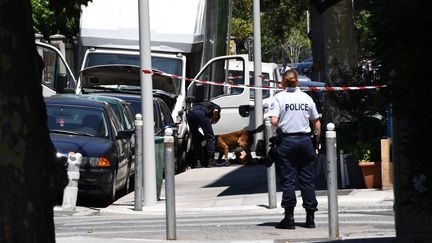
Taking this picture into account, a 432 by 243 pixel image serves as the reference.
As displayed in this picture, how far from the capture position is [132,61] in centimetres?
2264

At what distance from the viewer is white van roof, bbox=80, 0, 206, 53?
22547mm

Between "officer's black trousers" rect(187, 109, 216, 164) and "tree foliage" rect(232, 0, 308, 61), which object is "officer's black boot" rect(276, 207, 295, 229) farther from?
"tree foliage" rect(232, 0, 308, 61)

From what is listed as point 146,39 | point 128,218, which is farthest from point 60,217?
point 146,39

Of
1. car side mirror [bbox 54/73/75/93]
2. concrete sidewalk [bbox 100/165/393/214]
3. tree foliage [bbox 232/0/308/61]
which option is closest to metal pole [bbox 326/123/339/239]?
concrete sidewalk [bbox 100/165/393/214]

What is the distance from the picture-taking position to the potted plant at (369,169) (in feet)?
51.8

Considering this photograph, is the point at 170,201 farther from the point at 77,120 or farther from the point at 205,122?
the point at 205,122

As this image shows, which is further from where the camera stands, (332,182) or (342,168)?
(342,168)

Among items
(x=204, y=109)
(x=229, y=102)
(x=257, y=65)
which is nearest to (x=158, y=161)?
(x=204, y=109)

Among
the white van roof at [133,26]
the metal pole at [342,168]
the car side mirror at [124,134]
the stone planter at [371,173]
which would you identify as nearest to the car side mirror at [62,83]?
the white van roof at [133,26]

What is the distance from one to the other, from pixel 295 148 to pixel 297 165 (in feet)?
0.82

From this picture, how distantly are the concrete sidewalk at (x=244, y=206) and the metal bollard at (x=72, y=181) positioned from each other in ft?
0.55

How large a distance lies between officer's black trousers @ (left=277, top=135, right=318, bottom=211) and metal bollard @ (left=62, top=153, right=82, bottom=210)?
4.07 metres

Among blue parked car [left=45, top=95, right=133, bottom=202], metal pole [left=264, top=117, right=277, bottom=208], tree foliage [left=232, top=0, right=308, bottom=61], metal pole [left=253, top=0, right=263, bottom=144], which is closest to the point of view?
metal pole [left=264, top=117, right=277, bottom=208]

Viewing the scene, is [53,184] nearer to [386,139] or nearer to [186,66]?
[386,139]
